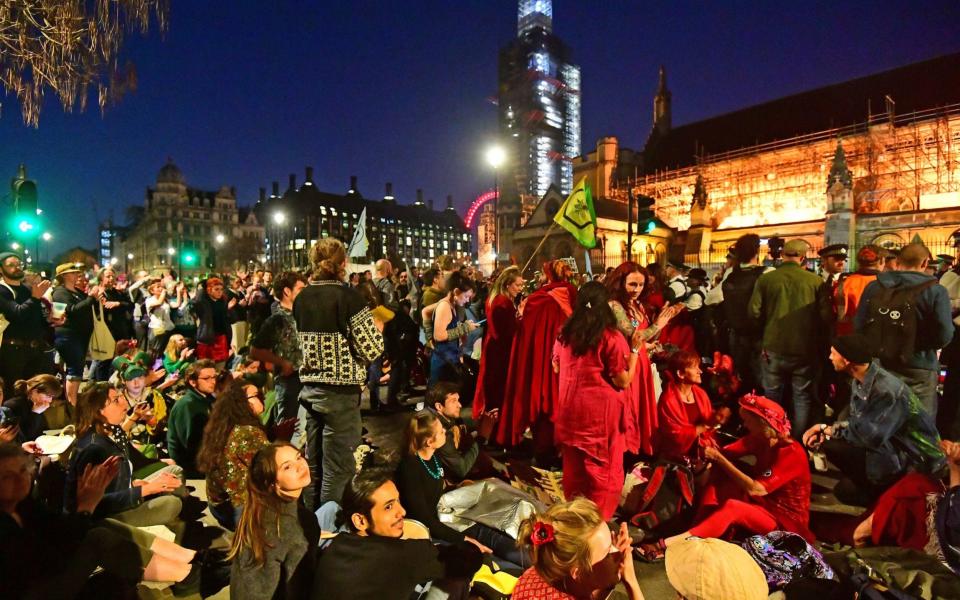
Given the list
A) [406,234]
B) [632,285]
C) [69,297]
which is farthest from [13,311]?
[406,234]

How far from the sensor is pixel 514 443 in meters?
5.71

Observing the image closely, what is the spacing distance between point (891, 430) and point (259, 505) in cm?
437

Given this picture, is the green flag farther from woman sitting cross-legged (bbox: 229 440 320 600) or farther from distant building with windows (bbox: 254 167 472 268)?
distant building with windows (bbox: 254 167 472 268)

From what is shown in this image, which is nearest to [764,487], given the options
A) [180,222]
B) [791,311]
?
[791,311]

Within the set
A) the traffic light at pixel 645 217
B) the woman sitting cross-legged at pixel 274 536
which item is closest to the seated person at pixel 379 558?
the woman sitting cross-legged at pixel 274 536

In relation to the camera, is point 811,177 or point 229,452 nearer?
point 229,452

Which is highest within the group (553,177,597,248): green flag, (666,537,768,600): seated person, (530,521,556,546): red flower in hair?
(553,177,597,248): green flag

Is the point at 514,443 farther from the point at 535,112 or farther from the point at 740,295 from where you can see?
the point at 535,112

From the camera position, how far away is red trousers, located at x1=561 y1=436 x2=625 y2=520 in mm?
3936

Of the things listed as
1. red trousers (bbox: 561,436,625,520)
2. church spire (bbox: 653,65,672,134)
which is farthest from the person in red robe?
church spire (bbox: 653,65,672,134)

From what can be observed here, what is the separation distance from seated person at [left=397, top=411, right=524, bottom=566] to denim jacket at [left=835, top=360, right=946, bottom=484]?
2.85 m

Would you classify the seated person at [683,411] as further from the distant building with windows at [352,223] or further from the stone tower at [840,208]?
the distant building with windows at [352,223]

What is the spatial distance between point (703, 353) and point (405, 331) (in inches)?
174

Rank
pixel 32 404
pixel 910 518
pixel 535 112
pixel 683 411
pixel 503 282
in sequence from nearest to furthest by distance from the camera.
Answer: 1. pixel 910 518
2. pixel 683 411
3. pixel 32 404
4. pixel 503 282
5. pixel 535 112
